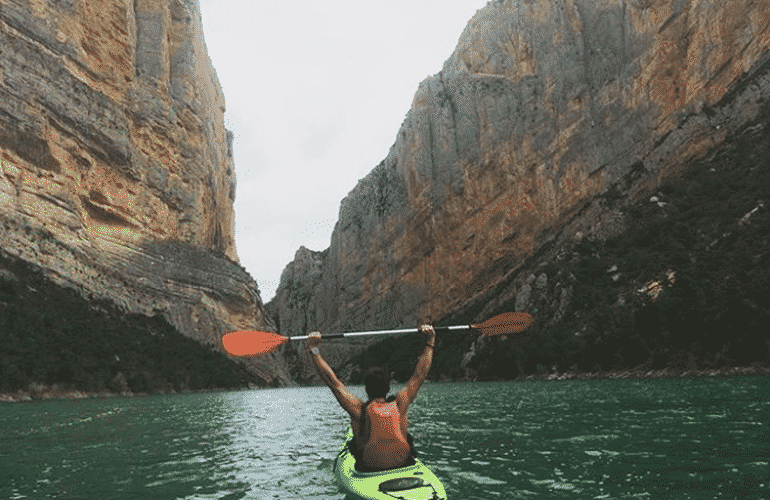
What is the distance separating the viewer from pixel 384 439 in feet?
22.1

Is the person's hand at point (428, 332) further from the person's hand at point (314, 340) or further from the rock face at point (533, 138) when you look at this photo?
the rock face at point (533, 138)

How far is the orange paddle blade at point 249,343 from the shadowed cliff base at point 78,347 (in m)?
29.2

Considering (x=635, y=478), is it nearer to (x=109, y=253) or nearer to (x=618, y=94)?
(x=109, y=253)

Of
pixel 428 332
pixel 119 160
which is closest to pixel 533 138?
pixel 119 160

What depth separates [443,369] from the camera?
69.6 meters

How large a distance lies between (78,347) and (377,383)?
3927cm

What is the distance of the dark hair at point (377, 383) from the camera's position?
6.63 m

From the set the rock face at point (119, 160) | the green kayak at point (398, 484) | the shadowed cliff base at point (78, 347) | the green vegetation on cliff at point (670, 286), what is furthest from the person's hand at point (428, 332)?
the rock face at point (119, 160)

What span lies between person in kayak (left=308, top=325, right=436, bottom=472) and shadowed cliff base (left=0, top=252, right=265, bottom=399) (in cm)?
3261

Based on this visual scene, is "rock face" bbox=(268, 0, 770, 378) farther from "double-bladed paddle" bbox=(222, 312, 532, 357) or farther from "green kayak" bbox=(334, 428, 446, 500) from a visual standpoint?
"green kayak" bbox=(334, 428, 446, 500)

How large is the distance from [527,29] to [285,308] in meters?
87.2

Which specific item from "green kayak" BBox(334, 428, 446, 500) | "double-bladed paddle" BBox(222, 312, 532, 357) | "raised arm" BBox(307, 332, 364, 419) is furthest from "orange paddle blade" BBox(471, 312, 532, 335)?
"raised arm" BBox(307, 332, 364, 419)

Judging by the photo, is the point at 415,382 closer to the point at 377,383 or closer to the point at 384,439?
the point at 377,383

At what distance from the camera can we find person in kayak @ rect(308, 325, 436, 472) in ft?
21.7
